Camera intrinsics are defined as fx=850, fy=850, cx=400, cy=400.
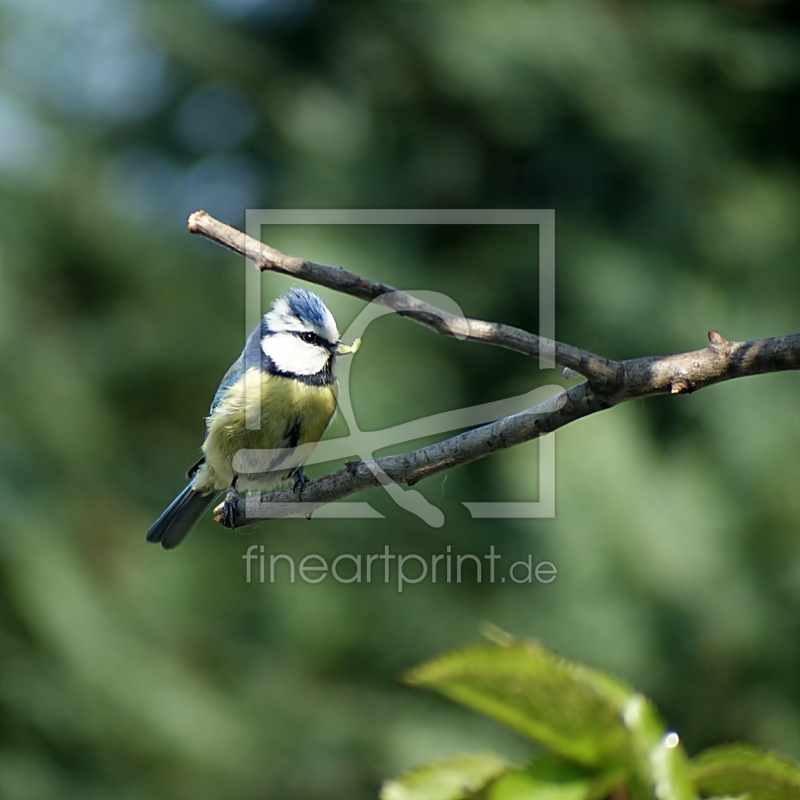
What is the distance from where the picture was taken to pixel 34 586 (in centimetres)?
279

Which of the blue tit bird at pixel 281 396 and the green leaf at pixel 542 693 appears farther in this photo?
the blue tit bird at pixel 281 396

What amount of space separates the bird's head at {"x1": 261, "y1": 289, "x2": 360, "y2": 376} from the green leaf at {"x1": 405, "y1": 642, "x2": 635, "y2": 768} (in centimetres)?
110

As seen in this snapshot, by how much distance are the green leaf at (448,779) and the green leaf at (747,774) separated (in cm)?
10

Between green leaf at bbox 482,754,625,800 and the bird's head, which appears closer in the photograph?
green leaf at bbox 482,754,625,800

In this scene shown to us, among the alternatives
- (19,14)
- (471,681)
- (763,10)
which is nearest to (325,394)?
(471,681)

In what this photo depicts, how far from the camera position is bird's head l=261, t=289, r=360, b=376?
4.94ft

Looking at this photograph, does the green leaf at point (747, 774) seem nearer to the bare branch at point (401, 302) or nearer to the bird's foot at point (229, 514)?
the bare branch at point (401, 302)

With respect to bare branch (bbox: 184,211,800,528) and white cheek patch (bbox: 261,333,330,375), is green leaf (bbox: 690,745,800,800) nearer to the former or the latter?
bare branch (bbox: 184,211,800,528)

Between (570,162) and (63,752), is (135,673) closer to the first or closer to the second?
(63,752)

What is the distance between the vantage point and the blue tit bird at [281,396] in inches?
60.7

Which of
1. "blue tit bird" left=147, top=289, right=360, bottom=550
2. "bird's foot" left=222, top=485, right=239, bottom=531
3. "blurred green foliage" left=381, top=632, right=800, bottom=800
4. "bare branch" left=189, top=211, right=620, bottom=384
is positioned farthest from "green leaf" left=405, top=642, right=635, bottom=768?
"blue tit bird" left=147, top=289, right=360, bottom=550

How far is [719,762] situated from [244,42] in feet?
11.3

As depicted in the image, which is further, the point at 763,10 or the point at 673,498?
the point at 763,10

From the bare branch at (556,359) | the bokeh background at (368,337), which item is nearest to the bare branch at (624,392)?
the bare branch at (556,359)
